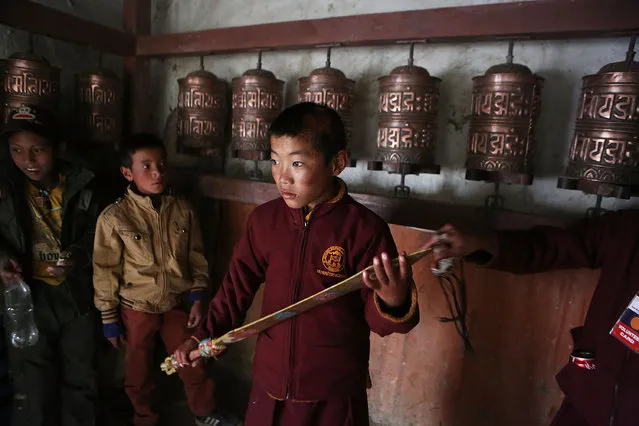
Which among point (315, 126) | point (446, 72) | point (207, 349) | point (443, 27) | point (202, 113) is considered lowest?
point (207, 349)

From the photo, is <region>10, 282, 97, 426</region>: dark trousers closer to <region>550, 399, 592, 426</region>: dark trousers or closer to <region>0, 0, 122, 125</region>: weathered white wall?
<region>0, 0, 122, 125</region>: weathered white wall

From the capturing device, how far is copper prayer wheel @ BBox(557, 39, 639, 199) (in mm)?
1293

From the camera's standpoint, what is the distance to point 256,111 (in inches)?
78.7

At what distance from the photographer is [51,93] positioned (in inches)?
79.7

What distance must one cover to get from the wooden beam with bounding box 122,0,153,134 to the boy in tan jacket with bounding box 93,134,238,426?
0.69 meters

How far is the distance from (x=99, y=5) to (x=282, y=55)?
122 cm

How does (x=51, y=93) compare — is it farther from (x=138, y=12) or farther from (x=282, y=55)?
(x=282, y=55)

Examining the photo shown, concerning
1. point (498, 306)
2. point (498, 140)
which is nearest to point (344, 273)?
point (498, 140)

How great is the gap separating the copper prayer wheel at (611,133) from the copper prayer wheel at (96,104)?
2.25 metres

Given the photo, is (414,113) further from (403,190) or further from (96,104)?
(96,104)

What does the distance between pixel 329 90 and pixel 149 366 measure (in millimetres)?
1710

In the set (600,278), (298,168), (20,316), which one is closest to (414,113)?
(298,168)

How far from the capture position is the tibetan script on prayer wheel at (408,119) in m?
1.66

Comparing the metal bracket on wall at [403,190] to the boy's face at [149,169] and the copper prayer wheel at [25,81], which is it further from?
the copper prayer wheel at [25,81]
